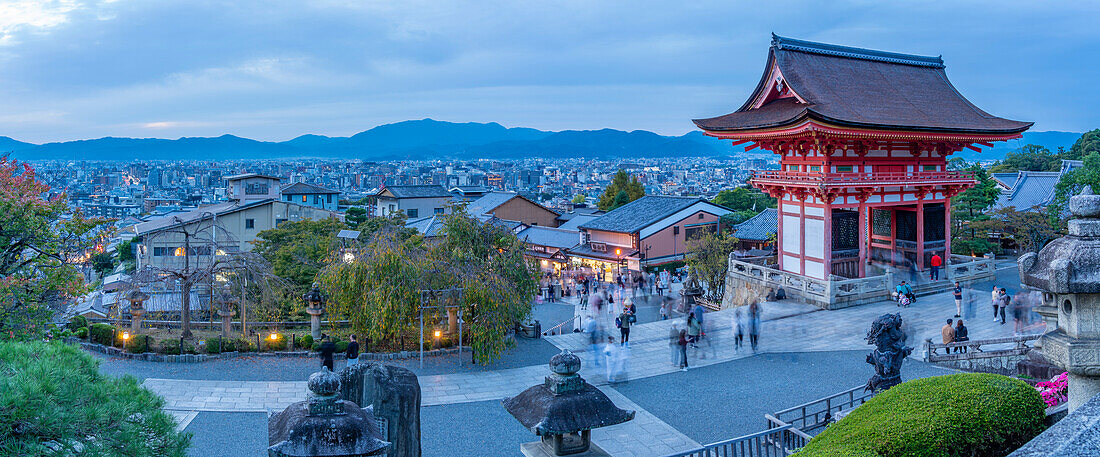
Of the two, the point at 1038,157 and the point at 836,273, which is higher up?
the point at 1038,157

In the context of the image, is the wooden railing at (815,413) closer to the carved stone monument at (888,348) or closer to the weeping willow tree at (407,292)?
the carved stone monument at (888,348)

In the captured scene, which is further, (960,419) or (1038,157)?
(1038,157)

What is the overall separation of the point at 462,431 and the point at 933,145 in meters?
21.3

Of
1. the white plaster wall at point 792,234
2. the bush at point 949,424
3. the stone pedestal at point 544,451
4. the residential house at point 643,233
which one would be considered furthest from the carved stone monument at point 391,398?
the residential house at point 643,233

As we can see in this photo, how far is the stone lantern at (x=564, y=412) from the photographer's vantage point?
6.33 meters

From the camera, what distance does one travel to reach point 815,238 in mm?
24047

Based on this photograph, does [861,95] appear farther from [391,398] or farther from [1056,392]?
[391,398]

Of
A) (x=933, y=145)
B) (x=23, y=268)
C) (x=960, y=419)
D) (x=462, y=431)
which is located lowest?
(x=462, y=431)

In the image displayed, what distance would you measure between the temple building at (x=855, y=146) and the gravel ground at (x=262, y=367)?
11515 millimetres

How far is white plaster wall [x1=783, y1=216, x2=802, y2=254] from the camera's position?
81.5ft

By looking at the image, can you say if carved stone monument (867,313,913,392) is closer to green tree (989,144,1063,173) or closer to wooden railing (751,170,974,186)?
wooden railing (751,170,974,186)

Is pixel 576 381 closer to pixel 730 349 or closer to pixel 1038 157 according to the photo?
pixel 730 349

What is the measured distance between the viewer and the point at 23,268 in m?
11.1

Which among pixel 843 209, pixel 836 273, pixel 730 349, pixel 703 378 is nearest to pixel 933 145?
pixel 843 209
